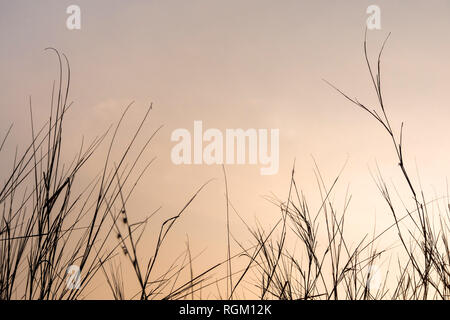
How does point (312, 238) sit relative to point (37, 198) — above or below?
below

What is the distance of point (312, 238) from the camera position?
1.47 meters

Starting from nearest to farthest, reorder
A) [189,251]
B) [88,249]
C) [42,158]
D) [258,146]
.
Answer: [88,249] → [42,158] → [189,251] → [258,146]

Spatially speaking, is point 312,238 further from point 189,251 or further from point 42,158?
point 42,158

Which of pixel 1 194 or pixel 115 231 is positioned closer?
pixel 1 194
